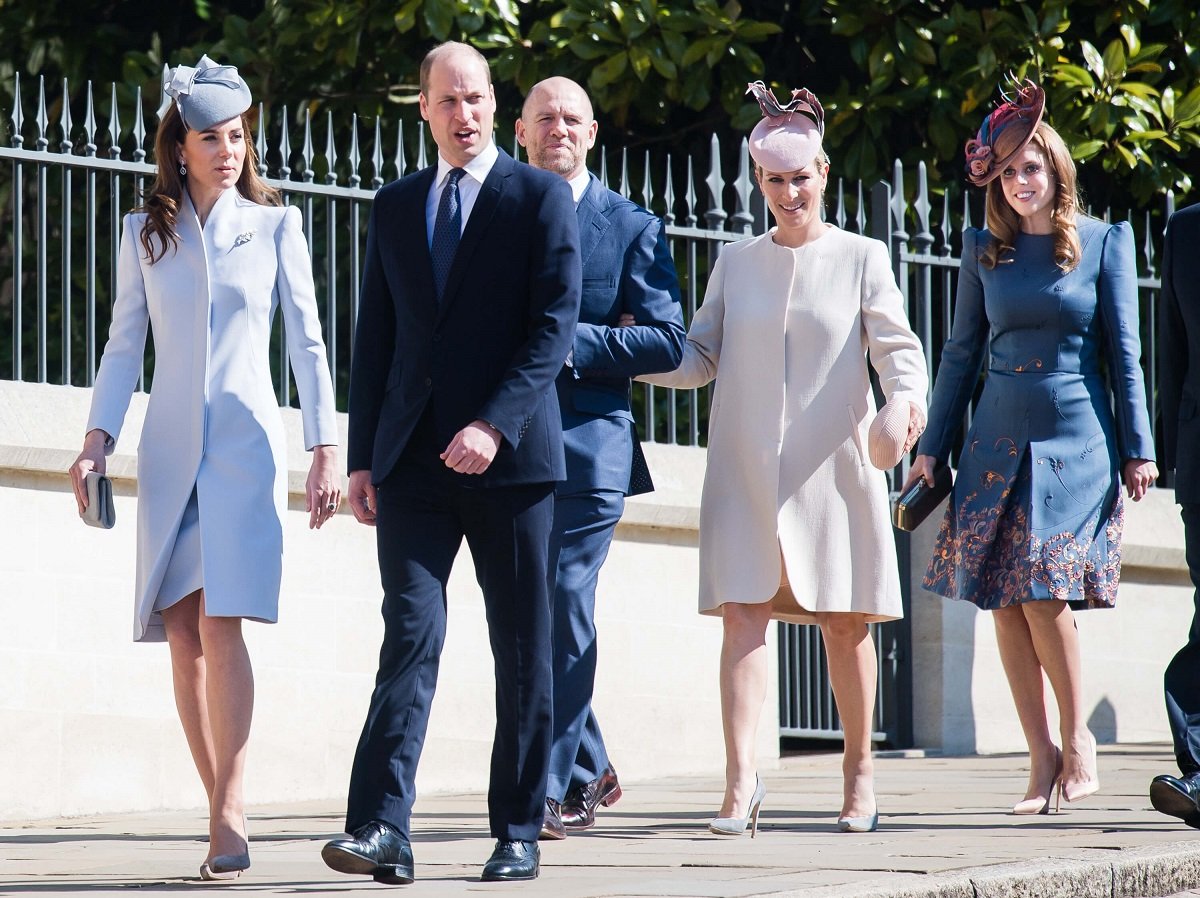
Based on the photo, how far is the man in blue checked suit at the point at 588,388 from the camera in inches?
208

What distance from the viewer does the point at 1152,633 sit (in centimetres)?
888

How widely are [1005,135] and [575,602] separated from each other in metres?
1.83

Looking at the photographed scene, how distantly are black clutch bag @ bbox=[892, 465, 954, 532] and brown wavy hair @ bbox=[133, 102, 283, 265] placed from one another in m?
2.05

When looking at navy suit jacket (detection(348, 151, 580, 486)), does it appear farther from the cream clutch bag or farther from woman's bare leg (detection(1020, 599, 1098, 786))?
woman's bare leg (detection(1020, 599, 1098, 786))

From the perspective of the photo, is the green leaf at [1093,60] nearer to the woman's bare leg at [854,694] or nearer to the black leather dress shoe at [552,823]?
the woman's bare leg at [854,694]

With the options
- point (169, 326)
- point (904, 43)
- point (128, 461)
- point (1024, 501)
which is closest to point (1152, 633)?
point (904, 43)

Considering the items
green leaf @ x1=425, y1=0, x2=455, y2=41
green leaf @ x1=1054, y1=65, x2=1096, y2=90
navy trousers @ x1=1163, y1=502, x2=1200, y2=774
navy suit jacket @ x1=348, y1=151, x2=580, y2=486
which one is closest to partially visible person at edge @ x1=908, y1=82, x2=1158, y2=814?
navy trousers @ x1=1163, y1=502, x2=1200, y2=774

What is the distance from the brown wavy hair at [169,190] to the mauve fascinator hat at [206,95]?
0.04 meters

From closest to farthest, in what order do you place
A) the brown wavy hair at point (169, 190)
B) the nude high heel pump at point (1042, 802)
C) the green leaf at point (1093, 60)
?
the brown wavy hair at point (169, 190) → the nude high heel pump at point (1042, 802) → the green leaf at point (1093, 60)

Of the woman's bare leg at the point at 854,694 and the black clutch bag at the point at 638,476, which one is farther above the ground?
the black clutch bag at the point at 638,476

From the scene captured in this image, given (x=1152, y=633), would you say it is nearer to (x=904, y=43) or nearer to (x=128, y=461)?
(x=904, y=43)

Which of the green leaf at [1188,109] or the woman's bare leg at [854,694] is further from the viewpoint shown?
the green leaf at [1188,109]

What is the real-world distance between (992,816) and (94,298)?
313cm

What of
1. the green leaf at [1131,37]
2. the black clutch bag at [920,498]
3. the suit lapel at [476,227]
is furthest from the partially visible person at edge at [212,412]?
the green leaf at [1131,37]
